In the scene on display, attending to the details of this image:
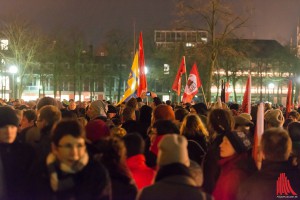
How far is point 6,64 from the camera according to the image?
4456 centimetres

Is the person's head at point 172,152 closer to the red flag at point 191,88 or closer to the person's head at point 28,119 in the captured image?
the person's head at point 28,119

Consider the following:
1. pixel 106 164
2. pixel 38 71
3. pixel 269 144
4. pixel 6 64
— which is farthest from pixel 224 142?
pixel 38 71

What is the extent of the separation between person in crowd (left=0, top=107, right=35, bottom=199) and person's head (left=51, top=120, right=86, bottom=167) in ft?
1.96

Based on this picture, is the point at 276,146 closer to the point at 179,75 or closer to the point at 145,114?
the point at 145,114

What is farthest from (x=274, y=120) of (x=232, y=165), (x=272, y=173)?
(x=272, y=173)

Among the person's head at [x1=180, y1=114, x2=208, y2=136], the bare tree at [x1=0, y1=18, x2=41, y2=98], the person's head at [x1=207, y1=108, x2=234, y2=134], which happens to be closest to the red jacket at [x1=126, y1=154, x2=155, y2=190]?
the person's head at [x1=207, y1=108, x2=234, y2=134]

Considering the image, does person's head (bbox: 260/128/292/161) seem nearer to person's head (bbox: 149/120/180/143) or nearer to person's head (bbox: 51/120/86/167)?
A: person's head (bbox: 51/120/86/167)

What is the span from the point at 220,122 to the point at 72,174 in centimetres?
272

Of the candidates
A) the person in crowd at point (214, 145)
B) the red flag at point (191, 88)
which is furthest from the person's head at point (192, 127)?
the red flag at point (191, 88)

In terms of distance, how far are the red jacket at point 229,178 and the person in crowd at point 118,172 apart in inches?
41.7

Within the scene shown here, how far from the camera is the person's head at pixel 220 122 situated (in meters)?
5.94

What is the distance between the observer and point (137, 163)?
15.1ft

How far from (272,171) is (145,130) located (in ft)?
13.1

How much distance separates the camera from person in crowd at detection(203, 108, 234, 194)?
507cm
